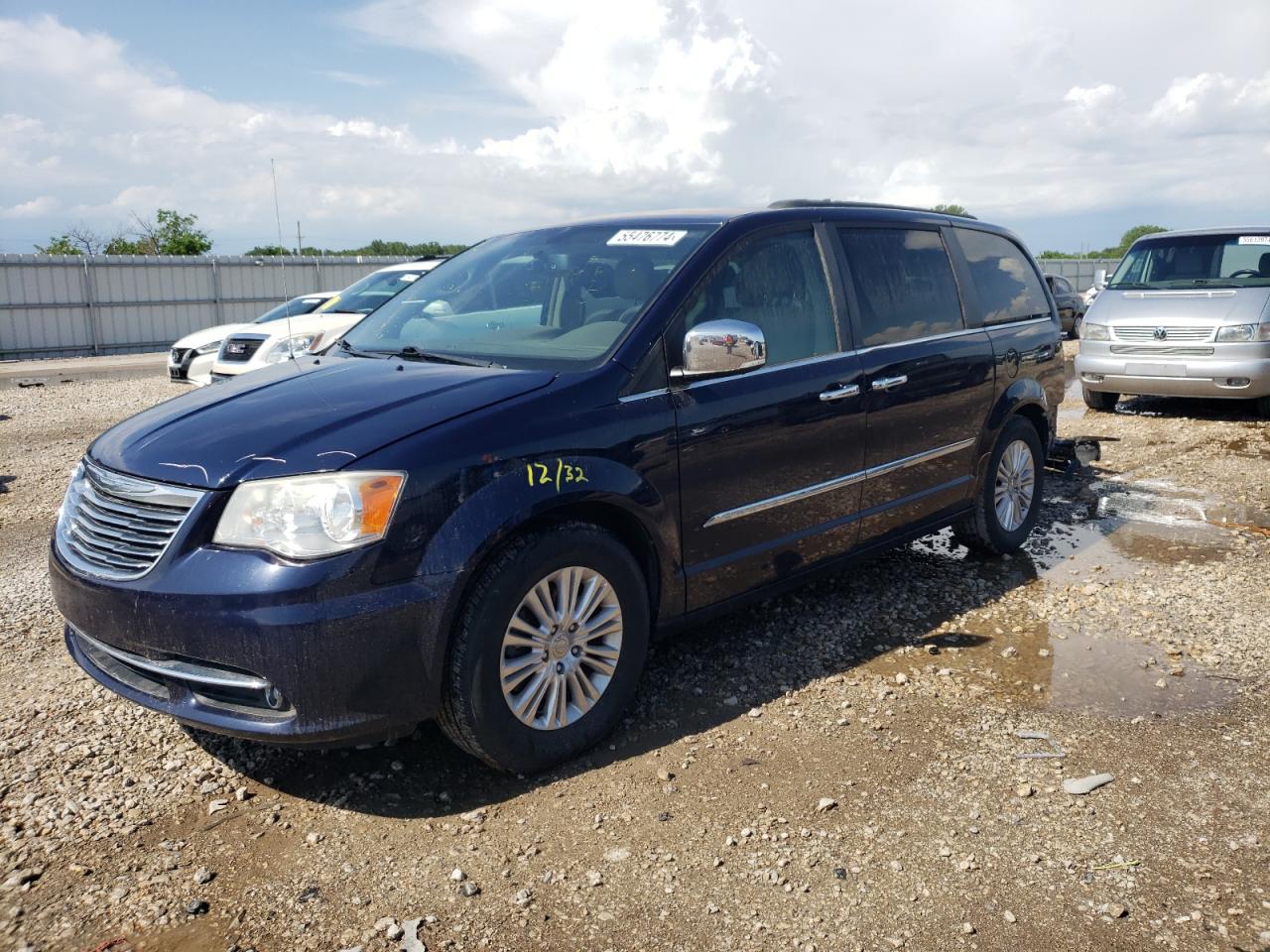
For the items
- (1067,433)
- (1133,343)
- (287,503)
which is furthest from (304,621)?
(1133,343)

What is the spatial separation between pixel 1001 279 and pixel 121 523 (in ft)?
15.3

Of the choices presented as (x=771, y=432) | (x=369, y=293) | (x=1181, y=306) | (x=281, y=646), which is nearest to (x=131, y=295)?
(x=369, y=293)

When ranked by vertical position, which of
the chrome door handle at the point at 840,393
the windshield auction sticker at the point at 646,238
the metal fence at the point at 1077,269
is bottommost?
the chrome door handle at the point at 840,393

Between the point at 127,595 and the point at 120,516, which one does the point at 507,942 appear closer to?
the point at 127,595

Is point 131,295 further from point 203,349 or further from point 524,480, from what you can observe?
point 524,480

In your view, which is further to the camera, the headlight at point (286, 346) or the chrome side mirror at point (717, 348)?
the headlight at point (286, 346)

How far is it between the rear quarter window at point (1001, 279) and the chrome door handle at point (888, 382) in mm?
1065

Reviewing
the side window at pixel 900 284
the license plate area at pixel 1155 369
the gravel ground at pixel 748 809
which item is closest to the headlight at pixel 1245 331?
the license plate area at pixel 1155 369

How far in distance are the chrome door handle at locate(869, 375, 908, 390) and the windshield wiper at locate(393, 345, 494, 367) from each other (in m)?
1.78

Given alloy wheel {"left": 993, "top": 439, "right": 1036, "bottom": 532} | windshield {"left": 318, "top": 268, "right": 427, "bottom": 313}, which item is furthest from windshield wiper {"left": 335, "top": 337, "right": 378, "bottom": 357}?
windshield {"left": 318, "top": 268, "right": 427, "bottom": 313}

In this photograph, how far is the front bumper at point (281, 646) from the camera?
288 centimetres

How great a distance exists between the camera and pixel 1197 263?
10633mm

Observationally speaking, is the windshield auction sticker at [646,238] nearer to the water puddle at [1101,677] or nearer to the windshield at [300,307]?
the water puddle at [1101,677]

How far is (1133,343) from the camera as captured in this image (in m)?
10.5
